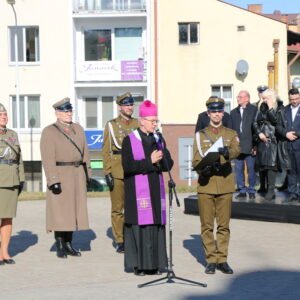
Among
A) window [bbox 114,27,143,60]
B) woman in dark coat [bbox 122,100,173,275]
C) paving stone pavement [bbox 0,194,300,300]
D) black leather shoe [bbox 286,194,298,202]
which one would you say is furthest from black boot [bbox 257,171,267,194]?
window [bbox 114,27,143,60]

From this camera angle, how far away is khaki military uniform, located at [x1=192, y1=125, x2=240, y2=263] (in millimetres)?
8344

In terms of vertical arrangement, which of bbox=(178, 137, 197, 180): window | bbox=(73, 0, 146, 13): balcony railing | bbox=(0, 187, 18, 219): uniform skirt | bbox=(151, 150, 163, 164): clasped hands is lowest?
bbox=(178, 137, 197, 180): window

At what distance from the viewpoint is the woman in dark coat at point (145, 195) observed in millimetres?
8242

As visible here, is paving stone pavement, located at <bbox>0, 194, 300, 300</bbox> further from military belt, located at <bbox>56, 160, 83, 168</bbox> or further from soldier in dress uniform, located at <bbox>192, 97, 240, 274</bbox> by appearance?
military belt, located at <bbox>56, 160, 83, 168</bbox>

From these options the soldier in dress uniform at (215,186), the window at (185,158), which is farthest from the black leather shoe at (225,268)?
the window at (185,158)

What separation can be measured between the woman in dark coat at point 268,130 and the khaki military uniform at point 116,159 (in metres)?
2.86

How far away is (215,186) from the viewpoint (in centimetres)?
832

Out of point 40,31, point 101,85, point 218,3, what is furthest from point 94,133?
point 218,3

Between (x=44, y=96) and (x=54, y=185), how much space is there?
32.2 m

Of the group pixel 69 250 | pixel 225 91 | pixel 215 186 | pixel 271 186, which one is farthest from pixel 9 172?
pixel 225 91

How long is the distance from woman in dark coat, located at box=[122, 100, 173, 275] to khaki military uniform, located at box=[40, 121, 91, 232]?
1391mm

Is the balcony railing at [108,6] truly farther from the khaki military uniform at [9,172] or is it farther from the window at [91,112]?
the khaki military uniform at [9,172]

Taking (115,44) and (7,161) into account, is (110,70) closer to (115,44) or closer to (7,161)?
(115,44)

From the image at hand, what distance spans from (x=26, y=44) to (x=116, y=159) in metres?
32.1
